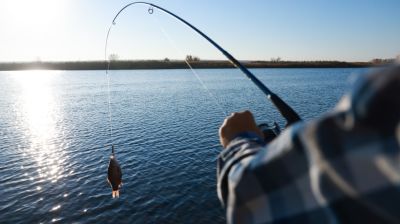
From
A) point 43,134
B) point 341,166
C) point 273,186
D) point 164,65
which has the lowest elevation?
point 43,134

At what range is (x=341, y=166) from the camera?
0.82m

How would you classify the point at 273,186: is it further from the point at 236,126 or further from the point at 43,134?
the point at 43,134

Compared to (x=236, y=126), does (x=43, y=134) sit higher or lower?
lower

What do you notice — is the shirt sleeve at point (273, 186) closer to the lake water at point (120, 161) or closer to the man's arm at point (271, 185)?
the man's arm at point (271, 185)

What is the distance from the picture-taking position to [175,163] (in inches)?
680

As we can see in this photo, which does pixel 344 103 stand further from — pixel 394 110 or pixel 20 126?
pixel 20 126

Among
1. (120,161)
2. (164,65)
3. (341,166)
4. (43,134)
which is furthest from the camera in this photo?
(164,65)

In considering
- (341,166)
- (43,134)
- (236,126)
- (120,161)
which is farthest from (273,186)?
(43,134)

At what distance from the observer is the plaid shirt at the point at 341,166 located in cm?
73

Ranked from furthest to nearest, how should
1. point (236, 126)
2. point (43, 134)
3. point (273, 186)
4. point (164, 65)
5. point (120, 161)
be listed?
1. point (164, 65)
2. point (43, 134)
3. point (120, 161)
4. point (236, 126)
5. point (273, 186)

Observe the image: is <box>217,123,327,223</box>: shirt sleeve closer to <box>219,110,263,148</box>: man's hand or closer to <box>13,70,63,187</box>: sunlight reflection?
<box>219,110,263,148</box>: man's hand

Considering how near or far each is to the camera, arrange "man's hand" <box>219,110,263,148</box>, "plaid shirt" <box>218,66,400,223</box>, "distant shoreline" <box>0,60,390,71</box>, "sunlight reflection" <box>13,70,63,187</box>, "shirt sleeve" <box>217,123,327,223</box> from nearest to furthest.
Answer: "plaid shirt" <box>218,66,400,223</box>
"shirt sleeve" <box>217,123,327,223</box>
"man's hand" <box>219,110,263,148</box>
"sunlight reflection" <box>13,70,63,187</box>
"distant shoreline" <box>0,60,390,71</box>

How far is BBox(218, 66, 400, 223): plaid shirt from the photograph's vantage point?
733 mm

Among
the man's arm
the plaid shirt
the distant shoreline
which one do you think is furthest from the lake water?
the distant shoreline
